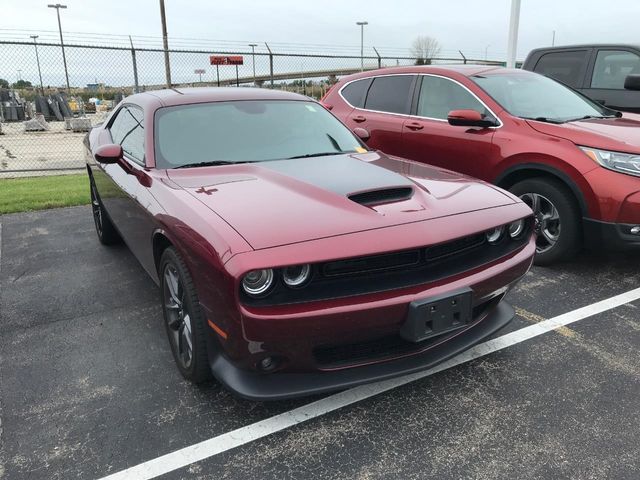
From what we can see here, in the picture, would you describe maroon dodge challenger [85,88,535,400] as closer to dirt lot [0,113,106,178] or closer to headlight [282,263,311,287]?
headlight [282,263,311,287]

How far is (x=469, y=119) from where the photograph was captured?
4.50 meters

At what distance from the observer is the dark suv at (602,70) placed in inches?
243

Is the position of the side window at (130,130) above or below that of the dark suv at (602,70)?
below

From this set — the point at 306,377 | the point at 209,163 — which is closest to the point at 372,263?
the point at 306,377

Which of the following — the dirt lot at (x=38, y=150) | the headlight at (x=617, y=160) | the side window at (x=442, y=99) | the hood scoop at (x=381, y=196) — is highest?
the side window at (x=442, y=99)

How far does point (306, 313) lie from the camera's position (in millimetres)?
2049

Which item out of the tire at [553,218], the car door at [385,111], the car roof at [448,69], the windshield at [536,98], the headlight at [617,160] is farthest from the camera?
the car door at [385,111]

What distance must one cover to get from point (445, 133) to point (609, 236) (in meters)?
1.77

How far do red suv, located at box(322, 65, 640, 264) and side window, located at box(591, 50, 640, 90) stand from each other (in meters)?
1.62

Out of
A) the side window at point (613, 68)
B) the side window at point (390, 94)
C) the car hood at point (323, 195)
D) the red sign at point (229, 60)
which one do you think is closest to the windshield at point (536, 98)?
the side window at point (390, 94)

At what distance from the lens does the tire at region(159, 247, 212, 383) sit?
94.2 inches

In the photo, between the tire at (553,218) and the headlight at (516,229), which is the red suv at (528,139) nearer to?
the tire at (553,218)

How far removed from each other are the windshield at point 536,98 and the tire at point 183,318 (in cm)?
344

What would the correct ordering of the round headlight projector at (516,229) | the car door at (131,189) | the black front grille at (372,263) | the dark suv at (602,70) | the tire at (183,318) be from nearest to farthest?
the black front grille at (372,263) < the tire at (183,318) < the round headlight projector at (516,229) < the car door at (131,189) < the dark suv at (602,70)
